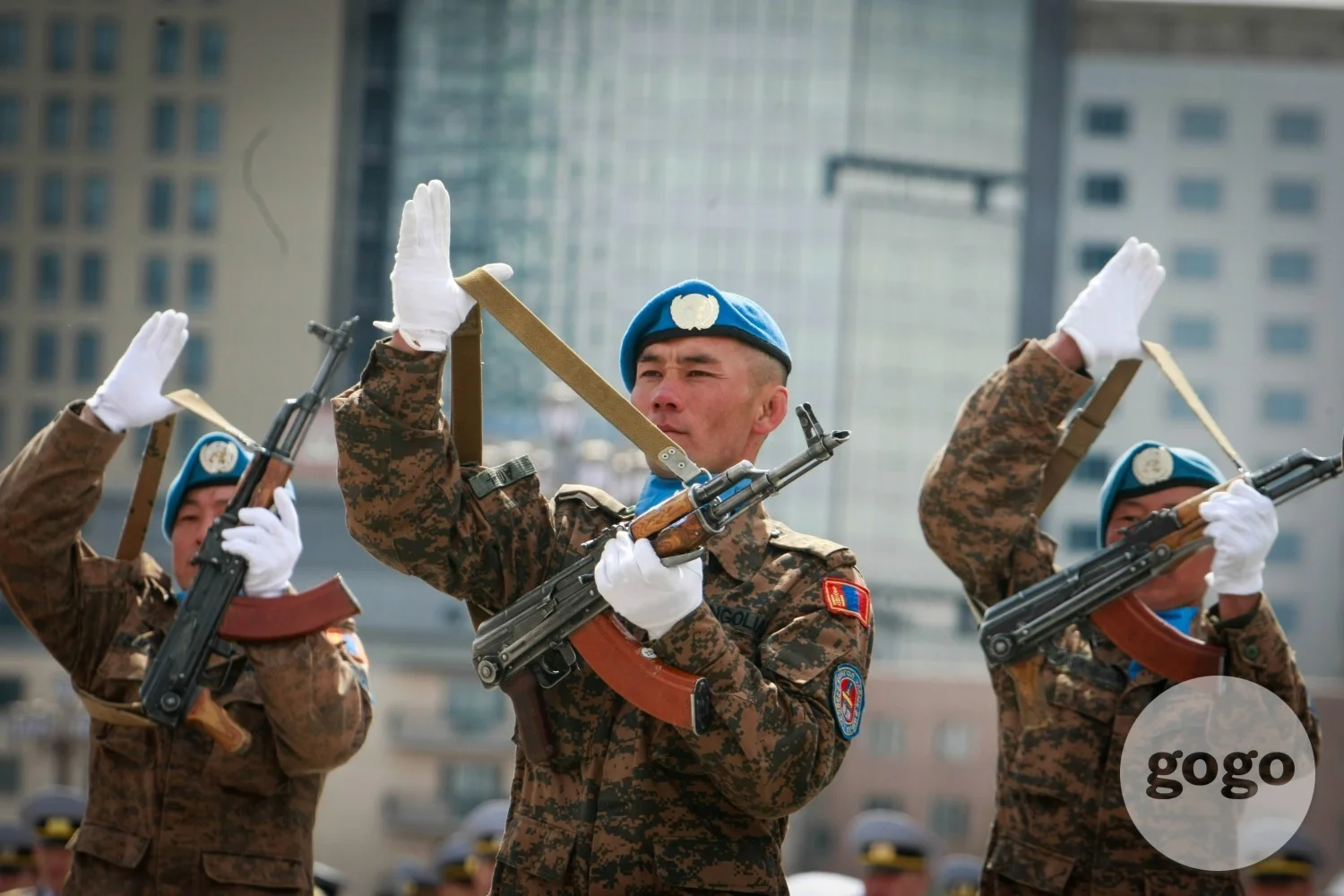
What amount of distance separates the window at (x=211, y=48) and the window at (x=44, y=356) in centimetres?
919

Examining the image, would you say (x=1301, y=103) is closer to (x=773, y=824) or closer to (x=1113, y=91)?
(x=1113, y=91)

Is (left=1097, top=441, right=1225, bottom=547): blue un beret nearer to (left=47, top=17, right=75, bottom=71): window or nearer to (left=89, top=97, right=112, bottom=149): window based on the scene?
(left=47, top=17, right=75, bottom=71): window

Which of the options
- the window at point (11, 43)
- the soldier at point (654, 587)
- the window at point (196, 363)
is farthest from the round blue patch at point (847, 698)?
the window at point (11, 43)

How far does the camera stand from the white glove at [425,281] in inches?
169

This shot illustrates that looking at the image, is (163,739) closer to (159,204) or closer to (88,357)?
(88,357)

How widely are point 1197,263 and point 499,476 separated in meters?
76.2

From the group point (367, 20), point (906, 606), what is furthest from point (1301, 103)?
point (367, 20)

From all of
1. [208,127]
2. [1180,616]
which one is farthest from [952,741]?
[1180,616]

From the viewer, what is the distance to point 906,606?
2589 inches

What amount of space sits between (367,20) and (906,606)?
30704 millimetres

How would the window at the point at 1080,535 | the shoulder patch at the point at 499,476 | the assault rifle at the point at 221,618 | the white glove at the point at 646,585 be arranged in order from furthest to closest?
1. the window at the point at 1080,535
2. the assault rifle at the point at 221,618
3. the shoulder patch at the point at 499,476
4. the white glove at the point at 646,585

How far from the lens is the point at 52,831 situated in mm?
10031

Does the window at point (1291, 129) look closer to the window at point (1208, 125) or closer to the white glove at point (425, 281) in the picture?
the window at point (1208, 125)

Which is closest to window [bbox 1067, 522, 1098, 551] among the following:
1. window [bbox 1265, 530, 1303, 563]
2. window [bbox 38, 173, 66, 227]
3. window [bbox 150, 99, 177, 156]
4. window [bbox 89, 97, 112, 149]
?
window [bbox 1265, 530, 1303, 563]
